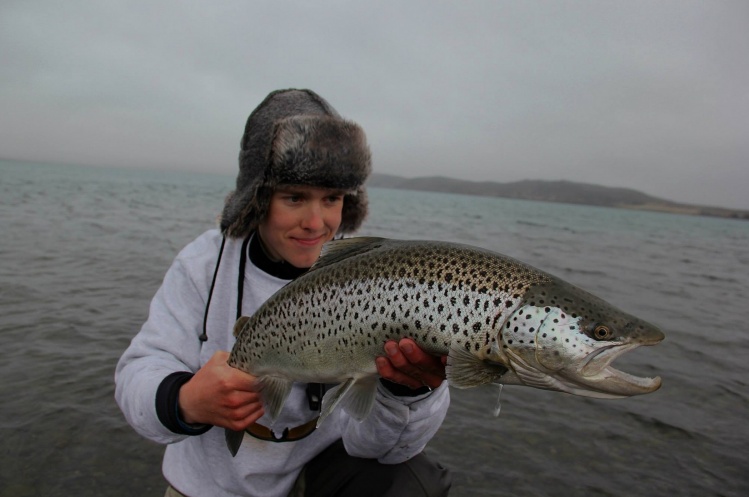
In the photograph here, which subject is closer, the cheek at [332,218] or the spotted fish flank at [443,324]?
the spotted fish flank at [443,324]

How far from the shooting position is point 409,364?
257cm

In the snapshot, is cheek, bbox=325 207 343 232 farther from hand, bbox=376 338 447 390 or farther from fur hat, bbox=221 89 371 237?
hand, bbox=376 338 447 390

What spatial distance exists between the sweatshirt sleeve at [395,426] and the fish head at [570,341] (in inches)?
37.5

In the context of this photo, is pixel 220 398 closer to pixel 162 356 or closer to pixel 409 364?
pixel 162 356

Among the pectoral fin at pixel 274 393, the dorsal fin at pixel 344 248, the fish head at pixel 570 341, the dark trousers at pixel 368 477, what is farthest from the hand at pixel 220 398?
the fish head at pixel 570 341

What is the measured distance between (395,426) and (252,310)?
1315 mm

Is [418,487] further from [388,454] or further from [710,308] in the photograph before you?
[710,308]

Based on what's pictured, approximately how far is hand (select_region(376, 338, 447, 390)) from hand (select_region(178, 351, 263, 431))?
0.78 meters

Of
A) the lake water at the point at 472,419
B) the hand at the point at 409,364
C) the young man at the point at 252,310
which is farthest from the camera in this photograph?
the lake water at the point at 472,419

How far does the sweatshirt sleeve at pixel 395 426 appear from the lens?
312 centimetres

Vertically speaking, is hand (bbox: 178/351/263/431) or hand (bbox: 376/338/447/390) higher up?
hand (bbox: 376/338/447/390)

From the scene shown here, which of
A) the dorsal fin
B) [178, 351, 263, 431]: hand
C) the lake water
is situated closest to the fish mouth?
the dorsal fin

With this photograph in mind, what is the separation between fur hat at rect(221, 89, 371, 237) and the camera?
11.2 ft

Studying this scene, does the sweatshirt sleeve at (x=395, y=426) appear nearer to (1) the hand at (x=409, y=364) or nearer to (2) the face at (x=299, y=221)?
(1) the hand at (x=409, y=364)
